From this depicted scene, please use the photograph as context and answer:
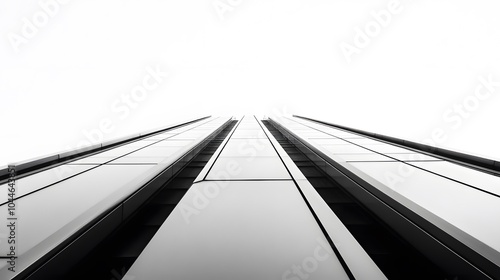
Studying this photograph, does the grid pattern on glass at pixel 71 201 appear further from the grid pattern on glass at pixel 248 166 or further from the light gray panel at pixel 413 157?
the light gray panel at pixel 413 157

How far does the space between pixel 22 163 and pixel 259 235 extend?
13.7ft

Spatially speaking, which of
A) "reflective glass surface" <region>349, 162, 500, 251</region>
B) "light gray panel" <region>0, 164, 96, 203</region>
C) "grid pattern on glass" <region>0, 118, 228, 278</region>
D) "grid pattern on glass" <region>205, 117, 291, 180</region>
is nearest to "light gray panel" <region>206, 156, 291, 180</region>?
"grid pattern on glass" <region>205, 117, 291, 180</region>

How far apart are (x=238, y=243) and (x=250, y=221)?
1.13ft

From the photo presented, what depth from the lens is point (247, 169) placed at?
12.0ft

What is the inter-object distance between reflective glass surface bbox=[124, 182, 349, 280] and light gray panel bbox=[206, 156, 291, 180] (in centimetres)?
72

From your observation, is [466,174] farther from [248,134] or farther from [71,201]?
[248,134]

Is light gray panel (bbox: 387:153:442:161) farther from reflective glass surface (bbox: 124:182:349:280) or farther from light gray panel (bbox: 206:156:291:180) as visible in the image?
reflective glass surface (bbox: 124:182:349:280)

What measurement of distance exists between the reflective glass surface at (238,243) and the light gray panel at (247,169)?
2.37 feet

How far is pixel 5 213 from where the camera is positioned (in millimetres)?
2102

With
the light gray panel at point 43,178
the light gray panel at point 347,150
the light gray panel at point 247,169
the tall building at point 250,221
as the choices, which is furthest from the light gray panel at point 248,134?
the light gray panel at point 43,178

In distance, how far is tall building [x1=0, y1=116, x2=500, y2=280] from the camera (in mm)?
1512

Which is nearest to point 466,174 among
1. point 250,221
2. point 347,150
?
point 347,150

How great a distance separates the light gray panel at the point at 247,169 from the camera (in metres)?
3.28

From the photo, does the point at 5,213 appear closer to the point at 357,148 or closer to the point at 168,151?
the point at 168,151
